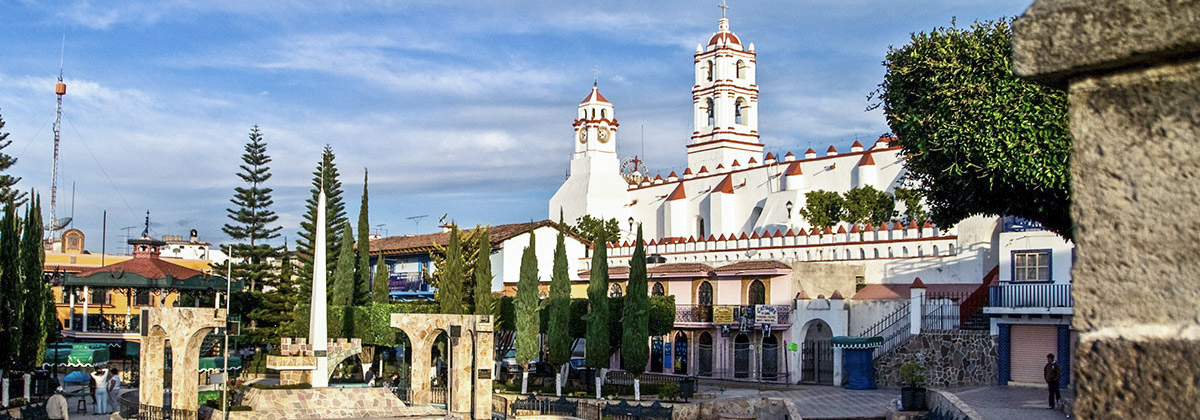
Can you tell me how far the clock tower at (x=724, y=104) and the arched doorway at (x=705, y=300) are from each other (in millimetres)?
23425

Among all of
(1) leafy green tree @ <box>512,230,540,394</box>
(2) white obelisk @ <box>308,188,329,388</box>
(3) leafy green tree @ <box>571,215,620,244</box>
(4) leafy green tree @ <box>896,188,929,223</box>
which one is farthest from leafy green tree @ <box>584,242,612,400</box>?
(3) leafy green tree @ <box>571,215,620,244</box>

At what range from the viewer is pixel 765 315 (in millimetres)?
35000

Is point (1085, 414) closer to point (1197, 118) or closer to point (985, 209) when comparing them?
point (1197, 118)

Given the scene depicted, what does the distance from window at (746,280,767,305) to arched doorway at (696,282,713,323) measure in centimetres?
135

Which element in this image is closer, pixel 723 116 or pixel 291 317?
pixel 291 317

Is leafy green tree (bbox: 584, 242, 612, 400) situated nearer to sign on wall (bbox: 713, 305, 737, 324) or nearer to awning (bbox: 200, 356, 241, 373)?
sign on wall (bbox: 713, 305, 737, 324)

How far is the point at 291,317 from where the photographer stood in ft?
135

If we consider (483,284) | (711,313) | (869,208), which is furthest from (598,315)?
(869,208)

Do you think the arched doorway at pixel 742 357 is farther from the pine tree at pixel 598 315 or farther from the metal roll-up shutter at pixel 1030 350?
the metal roll-up shutter at pixel 1030 350

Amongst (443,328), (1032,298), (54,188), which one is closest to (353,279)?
(443,328)

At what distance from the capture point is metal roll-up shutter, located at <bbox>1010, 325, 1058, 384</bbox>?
27.3 meters

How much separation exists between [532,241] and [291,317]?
12.5 meters

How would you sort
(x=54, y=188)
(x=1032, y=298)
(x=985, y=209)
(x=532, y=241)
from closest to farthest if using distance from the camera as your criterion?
(x=985, y=209)
(x=1032, y=298)
(x=532, y=241)
(x=54, y=188)

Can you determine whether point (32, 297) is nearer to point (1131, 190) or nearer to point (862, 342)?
point (862, 342)
